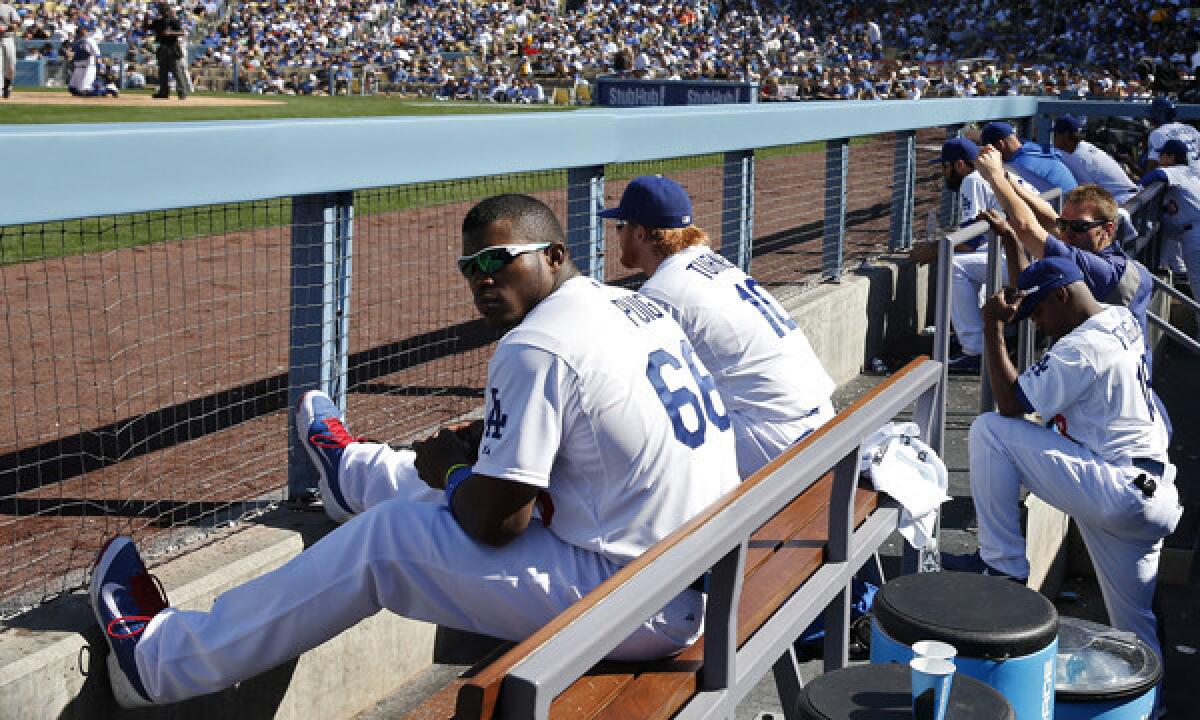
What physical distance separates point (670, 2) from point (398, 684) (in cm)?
4833

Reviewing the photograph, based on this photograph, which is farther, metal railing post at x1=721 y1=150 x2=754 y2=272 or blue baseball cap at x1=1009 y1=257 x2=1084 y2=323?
metal railing post at x1=721 y1=150 x2=754 y2=272

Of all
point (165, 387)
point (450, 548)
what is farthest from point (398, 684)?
point (165, 387)

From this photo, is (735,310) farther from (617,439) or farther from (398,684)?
(617,439)

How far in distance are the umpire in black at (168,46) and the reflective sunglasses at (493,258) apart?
84.4 feet

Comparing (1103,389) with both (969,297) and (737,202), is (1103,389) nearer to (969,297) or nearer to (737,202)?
(737,202)

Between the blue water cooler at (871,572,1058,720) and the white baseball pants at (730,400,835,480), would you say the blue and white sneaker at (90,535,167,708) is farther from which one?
the white baseball pants at (730,400,835,480)

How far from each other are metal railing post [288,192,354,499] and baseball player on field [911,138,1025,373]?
5.01m

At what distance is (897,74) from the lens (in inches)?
1380

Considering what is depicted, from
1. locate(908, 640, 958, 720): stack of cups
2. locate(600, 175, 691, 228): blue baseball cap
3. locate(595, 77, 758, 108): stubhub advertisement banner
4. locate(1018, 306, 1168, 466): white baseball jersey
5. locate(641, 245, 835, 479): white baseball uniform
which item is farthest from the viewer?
locate(595, 77, 758, 108): stubhub advertisement banner

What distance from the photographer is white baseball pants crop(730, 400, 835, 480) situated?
5.17 meters

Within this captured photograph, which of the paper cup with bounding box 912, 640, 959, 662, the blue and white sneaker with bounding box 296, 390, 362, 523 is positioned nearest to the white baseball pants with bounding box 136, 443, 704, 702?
the paper cup with bounding box 912, 640, 959, 662

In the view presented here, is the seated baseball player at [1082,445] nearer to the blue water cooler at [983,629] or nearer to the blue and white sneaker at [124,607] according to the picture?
the blue water cooler at [983,629]

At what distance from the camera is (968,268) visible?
880cm

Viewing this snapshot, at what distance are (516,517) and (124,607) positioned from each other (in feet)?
3.18
